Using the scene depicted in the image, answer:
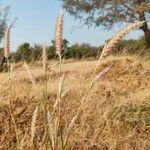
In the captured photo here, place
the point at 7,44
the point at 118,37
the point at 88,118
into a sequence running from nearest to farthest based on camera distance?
the point at 118,37 < the point at 7,44 < the point at 88,118

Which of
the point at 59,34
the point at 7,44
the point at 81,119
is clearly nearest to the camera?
the point at 59,34

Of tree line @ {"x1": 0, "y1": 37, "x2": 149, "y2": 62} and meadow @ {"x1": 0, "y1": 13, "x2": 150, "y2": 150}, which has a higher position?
tree line @ {"x1": 0, "y1": 37, "x2": 149, "y2": 62}

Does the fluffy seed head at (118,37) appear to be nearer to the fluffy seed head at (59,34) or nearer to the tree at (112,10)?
the fluffy seed head at (59,34)

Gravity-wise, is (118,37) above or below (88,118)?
above

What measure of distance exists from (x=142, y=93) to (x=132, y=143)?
327 cm

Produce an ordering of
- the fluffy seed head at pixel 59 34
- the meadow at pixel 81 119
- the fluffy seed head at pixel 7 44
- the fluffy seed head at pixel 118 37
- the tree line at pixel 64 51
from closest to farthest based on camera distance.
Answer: the fluffy seed head at pixel 118 37 < the fluffy seed head at pixel 59 34 < the fluffy seed head at pixel 7 44 < the meadow at pixel 81 119 < the tree line at pixel 64 51

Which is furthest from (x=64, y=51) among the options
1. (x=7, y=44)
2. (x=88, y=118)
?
(x=7, y=44)

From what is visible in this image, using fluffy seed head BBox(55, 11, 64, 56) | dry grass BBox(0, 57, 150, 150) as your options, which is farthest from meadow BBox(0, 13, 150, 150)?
fluffy seed head BBox(55, 11, 64, 56)

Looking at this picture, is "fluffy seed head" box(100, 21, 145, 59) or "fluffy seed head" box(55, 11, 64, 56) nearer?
"fluffy seed head" box(100, 21, 145, 59)

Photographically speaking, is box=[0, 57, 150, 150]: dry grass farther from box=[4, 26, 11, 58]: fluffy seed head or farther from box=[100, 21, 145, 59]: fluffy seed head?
box=[100, 21, 145, 59]: fluffy seed head

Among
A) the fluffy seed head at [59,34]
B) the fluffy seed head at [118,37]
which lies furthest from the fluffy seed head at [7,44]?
the fluffy seed head at [118,37]

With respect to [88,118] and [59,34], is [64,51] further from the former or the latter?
[59,34]

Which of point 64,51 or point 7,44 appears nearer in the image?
point 7,44

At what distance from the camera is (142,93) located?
8.61 m
